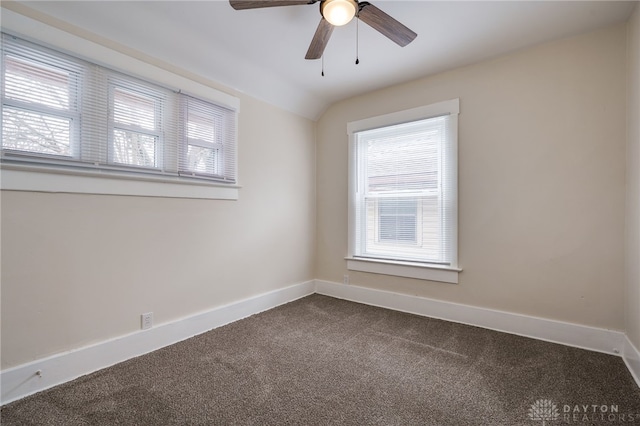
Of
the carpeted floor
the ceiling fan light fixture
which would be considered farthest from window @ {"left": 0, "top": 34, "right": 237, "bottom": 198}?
the ceiling fan light fixture

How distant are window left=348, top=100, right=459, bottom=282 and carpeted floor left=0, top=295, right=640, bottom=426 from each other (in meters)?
0.89

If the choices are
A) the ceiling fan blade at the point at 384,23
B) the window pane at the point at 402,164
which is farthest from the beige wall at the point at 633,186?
the ceiling fan blade at the point at 384,23

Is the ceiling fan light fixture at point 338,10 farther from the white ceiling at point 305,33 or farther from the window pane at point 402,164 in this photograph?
the window pane at point 402,164

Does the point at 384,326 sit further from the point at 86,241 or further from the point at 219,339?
the point at 86,241

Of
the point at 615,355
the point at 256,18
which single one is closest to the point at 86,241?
the point at 256,18

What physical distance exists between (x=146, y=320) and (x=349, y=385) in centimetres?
168

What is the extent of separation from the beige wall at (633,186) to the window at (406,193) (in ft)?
A: 4.01

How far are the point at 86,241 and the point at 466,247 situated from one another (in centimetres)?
328

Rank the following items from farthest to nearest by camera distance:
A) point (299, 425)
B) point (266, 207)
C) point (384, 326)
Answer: point (266, 207), point (384, 326), point (299, 425)

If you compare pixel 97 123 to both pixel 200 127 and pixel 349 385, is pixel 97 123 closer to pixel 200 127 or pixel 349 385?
pixel 200 127

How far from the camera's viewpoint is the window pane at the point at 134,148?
2.18 meters

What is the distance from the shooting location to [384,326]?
9.29 ft

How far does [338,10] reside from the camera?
1.68 m

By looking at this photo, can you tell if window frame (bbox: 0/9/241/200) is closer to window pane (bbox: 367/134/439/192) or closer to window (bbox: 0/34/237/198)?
window (bbox: 0/34/237/198)
